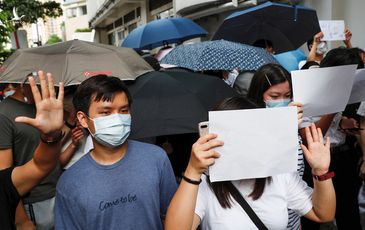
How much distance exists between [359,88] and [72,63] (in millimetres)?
1991

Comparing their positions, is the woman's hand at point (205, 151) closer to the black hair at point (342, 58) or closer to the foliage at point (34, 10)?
the black hair at point (342, 58)

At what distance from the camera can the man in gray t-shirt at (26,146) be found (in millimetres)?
2184

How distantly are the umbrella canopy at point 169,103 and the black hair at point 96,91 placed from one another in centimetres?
52

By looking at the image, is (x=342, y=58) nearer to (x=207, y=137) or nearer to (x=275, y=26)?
(x=207, y=137)

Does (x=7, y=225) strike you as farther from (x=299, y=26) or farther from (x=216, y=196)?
(x=299, y=26)

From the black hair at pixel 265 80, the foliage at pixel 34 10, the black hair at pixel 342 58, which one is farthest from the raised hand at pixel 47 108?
the foliage at pixel 34 10

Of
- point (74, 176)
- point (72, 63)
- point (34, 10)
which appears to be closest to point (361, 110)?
point (74, 176)

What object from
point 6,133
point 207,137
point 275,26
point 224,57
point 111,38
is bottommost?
point 111,38

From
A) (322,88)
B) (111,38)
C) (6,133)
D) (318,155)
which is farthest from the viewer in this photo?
(111,38)

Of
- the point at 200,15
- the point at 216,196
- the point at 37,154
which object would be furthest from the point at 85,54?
the point at 200,15

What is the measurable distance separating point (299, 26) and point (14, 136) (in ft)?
12.5

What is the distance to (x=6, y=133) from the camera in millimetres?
2123

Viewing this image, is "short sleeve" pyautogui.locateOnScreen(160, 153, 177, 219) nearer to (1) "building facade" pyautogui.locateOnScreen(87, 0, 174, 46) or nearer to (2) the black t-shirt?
(2) the black t-shirt

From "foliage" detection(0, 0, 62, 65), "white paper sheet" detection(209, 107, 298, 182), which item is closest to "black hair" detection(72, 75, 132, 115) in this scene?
"white paper sheet" detection(209, 107, 298, 182)
